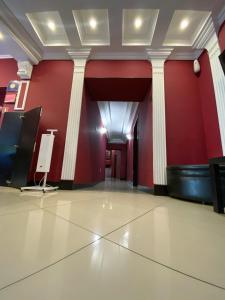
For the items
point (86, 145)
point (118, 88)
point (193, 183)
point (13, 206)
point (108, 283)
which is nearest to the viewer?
point (108, 283)

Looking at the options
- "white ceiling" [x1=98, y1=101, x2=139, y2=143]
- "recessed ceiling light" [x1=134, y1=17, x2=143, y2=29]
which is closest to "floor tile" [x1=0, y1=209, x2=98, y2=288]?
"recessed ceiling light" [x1=134, y1=17, x2=143, y2=29]

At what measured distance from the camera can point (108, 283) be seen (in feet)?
1.14

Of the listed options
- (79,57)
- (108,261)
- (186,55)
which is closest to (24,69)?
(79,57)

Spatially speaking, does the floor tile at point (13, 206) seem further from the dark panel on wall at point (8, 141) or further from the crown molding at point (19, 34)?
the crown molding at point (19, 34)

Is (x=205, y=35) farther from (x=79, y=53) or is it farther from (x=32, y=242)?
(x=32, y=242)

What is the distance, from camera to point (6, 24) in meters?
2.13

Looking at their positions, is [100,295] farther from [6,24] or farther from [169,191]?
[6,24]

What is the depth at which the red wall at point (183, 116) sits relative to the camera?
229 cm

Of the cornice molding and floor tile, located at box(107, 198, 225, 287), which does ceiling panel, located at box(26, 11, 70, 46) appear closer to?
the cornice molding

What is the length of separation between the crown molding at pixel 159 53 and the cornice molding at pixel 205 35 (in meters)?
0.41

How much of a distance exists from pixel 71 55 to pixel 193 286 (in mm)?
3368

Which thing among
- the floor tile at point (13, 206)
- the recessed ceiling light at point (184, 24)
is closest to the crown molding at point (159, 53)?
the recessed ceiling light at point (184, 24)

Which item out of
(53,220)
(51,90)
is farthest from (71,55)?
(53,220)

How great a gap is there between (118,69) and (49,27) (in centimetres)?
135
